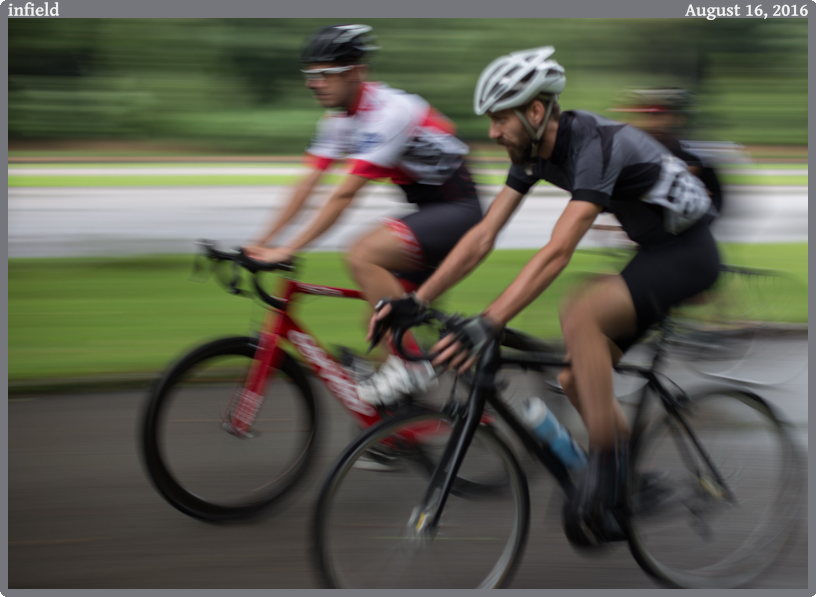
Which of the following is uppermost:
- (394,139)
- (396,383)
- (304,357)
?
(394,139)

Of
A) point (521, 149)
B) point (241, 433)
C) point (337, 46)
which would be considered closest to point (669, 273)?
point (521, 149)

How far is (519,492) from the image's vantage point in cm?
265

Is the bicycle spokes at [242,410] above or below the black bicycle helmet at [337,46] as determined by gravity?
below

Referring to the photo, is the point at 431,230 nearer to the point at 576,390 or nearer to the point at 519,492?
the point at 576,390

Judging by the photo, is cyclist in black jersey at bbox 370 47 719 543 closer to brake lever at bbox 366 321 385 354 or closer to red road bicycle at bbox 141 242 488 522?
brake lever at bbox 366 321 385 354

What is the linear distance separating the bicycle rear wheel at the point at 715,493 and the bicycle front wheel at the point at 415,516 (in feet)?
1.73

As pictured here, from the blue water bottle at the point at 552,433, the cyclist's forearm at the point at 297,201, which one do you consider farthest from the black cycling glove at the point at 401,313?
the cyclist's forearm at the point at 297,201

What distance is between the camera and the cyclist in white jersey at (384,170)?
340cm

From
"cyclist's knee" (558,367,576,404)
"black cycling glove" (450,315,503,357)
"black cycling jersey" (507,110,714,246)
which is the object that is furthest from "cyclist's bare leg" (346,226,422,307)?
"black cycling glove" (450,315,503,357)

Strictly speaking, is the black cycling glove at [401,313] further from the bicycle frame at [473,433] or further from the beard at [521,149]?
the beard at [521,149]

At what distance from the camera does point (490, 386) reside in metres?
2.60

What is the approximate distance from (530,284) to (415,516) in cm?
88

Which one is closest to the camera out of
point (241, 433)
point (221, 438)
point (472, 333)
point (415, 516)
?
point (472, 333)

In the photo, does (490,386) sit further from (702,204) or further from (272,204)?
(272,204)
